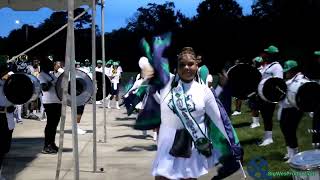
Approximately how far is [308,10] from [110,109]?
17.6m

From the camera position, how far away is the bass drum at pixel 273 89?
8.35m

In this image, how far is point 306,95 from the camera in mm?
7562

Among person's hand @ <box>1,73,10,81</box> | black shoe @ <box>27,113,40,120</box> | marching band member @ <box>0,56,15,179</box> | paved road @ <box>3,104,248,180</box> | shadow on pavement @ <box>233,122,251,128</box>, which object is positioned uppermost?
person's hand @ <box>1,73,10,81</box>

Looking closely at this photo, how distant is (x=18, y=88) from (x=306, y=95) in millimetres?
3764

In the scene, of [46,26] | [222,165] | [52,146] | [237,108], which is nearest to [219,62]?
[222,165]

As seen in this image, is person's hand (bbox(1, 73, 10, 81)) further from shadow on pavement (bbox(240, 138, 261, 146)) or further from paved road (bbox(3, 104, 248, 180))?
shadow on pavement (bbox(240, 138, 261, 146))

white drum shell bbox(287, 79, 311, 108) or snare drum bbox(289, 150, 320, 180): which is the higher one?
white drum shell bbox(287, 79, 311, 108)

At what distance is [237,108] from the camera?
1878cm

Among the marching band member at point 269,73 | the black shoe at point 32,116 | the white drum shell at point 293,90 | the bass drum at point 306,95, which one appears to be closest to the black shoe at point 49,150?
the marching band member at point 269,73

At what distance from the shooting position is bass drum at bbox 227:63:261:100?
6941mm

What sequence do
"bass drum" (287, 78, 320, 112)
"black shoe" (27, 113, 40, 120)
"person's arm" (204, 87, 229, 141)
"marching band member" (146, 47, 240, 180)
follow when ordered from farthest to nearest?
1. "black shoe" (27, 113, 40, 120)
2. "bass drum" (287, 78, 320, 112)
3. "person's arm" (204, 87, 229, 141)
4. "marching band member" (146, 47, 240, 180)

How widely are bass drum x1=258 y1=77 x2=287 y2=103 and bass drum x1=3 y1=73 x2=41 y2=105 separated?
3210 mm

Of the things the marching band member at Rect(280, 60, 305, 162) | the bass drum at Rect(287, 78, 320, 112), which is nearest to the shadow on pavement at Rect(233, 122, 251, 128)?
the marching band member at Rect(280, 60, 305, 162)

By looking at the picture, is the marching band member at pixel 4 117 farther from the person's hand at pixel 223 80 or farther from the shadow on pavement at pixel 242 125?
the shadow on pavement at pixel 242 125
